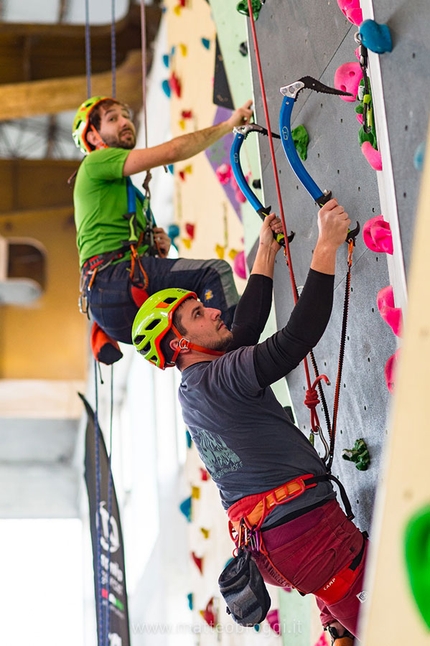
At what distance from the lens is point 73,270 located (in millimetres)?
11500

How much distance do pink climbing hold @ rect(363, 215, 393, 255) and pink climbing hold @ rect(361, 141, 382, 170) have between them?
0.13 meters

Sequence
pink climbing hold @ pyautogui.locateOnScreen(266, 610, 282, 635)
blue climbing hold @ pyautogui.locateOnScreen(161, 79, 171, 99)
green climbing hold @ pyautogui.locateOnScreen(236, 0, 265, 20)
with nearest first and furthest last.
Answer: green climbing hold @ pyautogui.locateOnScreen(236, 0, 265, 20) → pink climbing hold @ pyautogui.locateOnScreen(266, 610, 282, 635) → blue climbing hold @ pyautogui.locateOnScreen(161, 79, 171, 99)

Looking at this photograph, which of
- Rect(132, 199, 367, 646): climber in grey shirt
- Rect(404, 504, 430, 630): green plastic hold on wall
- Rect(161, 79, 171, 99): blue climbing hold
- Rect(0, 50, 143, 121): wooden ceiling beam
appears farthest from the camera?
Rect(0, 50, 143, 121): wooden ceiling beam

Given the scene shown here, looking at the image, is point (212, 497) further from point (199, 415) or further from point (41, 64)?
point (41, 64)

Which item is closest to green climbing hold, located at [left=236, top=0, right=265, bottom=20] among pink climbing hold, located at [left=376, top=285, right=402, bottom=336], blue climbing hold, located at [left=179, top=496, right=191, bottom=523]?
pink climbing hold, located at [left=376, top=285, right=402, bottom=336]

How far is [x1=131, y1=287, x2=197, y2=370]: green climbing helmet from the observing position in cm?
271

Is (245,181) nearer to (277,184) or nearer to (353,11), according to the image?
(277,184)

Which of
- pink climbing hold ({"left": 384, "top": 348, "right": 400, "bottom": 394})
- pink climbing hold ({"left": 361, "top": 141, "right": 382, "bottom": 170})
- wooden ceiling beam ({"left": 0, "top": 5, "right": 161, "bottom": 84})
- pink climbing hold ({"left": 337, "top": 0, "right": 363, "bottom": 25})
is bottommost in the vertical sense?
pink climbing hold ({"left": 384, "top": 348, "right": 400, "bottom": 394})

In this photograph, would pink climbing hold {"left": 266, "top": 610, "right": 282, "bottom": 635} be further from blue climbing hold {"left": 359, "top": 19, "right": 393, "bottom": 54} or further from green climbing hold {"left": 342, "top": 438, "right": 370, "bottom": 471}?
blue climbing hold {"left": 359, "top": 19, "right": 393, "bottom": 54}

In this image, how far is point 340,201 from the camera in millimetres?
2781

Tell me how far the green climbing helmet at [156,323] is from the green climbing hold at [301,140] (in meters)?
0.57

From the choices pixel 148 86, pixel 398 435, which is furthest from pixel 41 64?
pixel 398 435

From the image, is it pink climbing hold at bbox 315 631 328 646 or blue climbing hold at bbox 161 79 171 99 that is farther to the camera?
blue climbing hold at bbox 161 79 171 99

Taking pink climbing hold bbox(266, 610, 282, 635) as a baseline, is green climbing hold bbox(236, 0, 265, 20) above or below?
above
